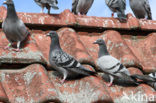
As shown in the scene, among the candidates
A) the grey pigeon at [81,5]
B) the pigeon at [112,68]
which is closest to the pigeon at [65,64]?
the pigeon at [112,68]

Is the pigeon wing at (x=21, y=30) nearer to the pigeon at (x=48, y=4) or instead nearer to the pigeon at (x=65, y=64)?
the pigeon at (x=65, y=64)

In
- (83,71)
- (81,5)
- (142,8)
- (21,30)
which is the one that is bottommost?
(81,5)

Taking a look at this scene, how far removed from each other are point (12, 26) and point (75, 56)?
2.94 feet

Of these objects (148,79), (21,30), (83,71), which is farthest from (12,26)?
(148,79)

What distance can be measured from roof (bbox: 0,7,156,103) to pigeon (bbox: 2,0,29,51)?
5.2 inches

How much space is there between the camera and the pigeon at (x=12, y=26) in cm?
423

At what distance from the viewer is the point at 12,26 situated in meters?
4.25

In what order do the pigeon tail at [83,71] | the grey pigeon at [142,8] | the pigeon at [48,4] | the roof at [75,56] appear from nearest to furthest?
the roof at [75,56] → the pigeon tail at [83,71] → the pigeon at [48,4] → the grey pigeon at [142,8]

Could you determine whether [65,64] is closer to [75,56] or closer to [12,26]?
[75,56]

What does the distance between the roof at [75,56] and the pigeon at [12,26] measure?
13 cm

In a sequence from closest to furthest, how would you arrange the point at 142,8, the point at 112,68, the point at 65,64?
the point at 65,64, the point at 112,68, the point at 142,8

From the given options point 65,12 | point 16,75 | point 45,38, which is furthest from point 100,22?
point 16,75

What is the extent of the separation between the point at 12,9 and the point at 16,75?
986 millimetres

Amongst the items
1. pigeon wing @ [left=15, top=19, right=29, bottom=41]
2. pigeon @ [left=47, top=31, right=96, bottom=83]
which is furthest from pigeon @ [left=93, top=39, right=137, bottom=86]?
pigeon wing @ [left=15, top=19, right=29, bottom=41]
